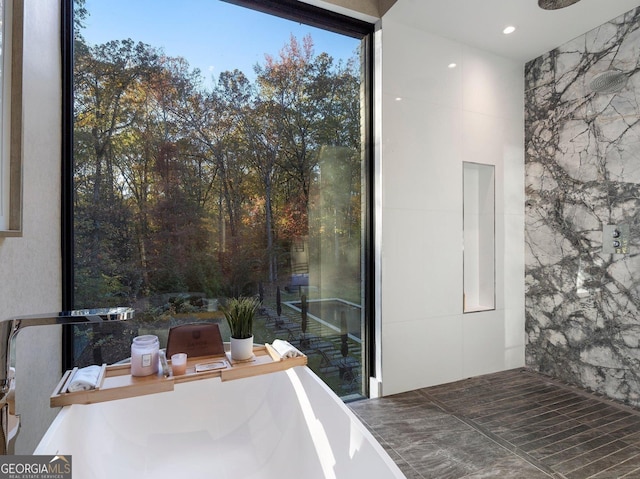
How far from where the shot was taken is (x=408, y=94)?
8.45 feet

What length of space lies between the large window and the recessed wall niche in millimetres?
1117

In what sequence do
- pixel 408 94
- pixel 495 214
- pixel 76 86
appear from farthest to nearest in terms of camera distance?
1. pixel 495 214
2. pixel 408 94
3. pixel 76 86

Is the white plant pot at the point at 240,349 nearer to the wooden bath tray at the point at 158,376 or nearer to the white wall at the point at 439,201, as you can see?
the wooden bath tray at the point at 158,376

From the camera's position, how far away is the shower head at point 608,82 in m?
2.45

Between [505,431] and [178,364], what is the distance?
2.00 m

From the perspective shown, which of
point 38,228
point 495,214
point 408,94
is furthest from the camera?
point 495,214

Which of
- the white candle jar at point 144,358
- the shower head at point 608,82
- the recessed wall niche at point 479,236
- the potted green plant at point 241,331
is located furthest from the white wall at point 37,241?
the shower head at point 608,82

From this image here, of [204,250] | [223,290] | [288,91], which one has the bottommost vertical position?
[223,290]

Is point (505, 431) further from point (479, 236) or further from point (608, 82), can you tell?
point (608, 82)

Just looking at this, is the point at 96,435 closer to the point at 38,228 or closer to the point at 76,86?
the point at 38,228

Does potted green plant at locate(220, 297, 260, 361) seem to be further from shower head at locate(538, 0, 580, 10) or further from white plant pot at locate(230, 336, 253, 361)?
shower head at locate(538, 0, 580, 10)

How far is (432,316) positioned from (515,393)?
856mm

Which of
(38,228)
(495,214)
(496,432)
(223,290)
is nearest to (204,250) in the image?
(223,290)

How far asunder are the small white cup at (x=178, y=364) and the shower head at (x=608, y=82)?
3.43 m
